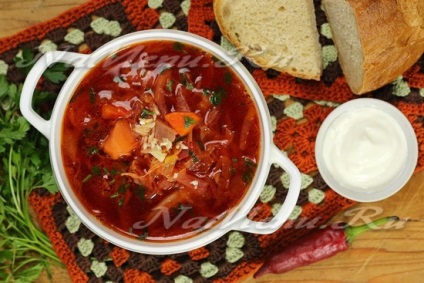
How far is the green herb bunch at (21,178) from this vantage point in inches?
83.1

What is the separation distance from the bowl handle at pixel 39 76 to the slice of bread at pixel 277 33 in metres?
0.50

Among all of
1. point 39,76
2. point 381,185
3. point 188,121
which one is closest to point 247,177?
point 188,121

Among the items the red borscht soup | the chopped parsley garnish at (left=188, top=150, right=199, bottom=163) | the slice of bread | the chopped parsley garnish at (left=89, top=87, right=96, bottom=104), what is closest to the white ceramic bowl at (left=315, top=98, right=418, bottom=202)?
the slice of bread

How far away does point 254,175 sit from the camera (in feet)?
6.40

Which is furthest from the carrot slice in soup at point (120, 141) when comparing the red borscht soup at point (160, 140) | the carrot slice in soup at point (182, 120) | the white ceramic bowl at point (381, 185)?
the white ceramic bowl at point (381, 185)

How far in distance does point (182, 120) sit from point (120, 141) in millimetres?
180

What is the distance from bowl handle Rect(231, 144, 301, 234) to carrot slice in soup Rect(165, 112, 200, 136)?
24 cm

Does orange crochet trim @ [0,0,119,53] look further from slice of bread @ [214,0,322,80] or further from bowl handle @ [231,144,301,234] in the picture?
bowl handle @ [231,144,301,234]

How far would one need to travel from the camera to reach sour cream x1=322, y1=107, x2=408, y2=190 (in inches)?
83.7

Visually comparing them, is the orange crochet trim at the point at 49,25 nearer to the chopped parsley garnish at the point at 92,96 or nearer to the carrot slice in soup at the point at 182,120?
the chopped parsley garnish at the point at 92,96

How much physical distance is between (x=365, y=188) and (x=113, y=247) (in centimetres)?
82

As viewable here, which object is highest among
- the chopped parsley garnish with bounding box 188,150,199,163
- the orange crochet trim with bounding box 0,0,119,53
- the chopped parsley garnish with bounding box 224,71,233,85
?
the orange crochet trim with bounding box 0,0,119,53

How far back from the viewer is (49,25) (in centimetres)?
219

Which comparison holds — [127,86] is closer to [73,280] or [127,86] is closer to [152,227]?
[152,227]
